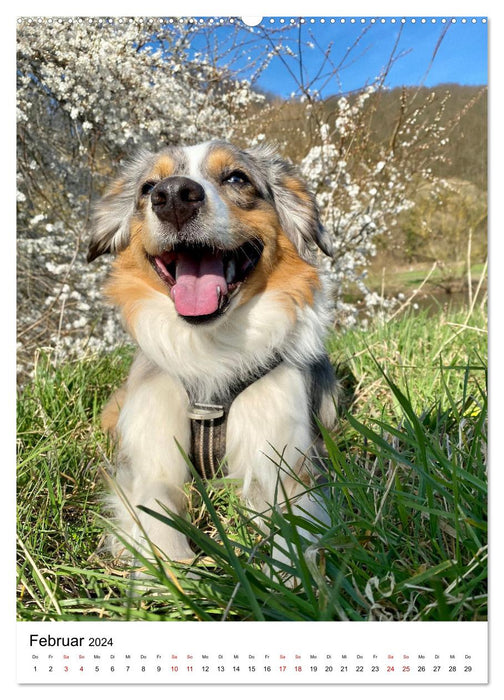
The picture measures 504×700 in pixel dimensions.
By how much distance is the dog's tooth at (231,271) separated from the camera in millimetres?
2445

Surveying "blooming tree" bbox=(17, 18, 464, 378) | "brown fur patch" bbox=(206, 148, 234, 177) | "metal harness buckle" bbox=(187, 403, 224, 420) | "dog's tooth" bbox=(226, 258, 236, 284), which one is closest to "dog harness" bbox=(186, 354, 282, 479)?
"metal harness buckle" bbox=(187, 403, 224, 420)

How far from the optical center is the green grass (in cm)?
143

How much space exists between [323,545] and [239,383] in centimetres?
111

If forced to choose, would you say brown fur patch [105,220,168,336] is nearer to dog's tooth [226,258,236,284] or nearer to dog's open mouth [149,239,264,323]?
dog's open mouth [149,239,264,323]

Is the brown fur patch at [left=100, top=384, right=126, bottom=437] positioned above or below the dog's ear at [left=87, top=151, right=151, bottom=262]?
below

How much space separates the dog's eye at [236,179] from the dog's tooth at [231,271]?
1.39 ft

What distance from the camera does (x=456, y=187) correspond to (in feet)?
10.5

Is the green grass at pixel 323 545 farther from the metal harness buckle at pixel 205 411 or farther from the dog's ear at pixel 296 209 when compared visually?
the dog's ear at pixel 296 209

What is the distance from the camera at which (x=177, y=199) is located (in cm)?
220

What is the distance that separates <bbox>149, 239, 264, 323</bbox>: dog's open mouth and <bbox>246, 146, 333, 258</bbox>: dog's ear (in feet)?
1.06

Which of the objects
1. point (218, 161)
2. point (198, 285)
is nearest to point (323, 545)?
point (198, 285)

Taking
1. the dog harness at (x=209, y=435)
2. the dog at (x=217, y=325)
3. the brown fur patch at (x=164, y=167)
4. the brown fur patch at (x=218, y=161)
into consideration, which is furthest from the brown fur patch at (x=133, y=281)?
the dog harness at (x=209, y=435)

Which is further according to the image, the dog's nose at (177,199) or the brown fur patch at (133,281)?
the brown fur patch at (133,281)
